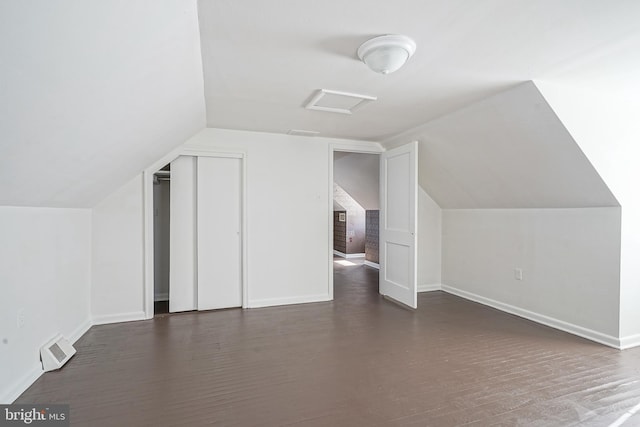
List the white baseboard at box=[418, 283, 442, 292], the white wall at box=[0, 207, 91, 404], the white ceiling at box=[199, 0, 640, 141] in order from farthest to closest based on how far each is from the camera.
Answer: the white baseboard at box=[418, 283, 442, 292]
the white wall at box=[0, 207, 91, 404]
the white ceiling at box=[199, 0, 640, 141]

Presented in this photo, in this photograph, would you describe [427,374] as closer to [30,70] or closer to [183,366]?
[183,366]

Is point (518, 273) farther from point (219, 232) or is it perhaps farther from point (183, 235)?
point (183, 235)

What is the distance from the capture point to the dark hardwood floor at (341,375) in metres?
2.01

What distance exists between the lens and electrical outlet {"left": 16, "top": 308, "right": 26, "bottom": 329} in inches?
86.9

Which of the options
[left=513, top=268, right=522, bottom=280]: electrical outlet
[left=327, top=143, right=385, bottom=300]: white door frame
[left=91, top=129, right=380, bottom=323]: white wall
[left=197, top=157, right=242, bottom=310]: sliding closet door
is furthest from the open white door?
[left=197, top=157, right=242, bottom=310]: sliding closet door

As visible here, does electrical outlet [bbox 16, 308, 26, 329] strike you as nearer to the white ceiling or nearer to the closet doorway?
the closet doorway

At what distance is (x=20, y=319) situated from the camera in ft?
7.32

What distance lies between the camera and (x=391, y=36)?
76.6 inches

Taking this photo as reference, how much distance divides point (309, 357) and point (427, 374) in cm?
94

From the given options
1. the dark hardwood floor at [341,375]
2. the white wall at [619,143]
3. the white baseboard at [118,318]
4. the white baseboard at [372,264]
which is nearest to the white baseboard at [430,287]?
the dark hardwood floor at [341,375]

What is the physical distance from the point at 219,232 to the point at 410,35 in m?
3.13

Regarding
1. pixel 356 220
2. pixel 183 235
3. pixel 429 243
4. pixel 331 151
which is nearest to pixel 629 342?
pixel 429 243

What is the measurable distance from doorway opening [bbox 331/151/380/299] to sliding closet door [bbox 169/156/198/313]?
198 centimetres

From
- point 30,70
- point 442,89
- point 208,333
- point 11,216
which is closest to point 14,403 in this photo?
point 11,216
